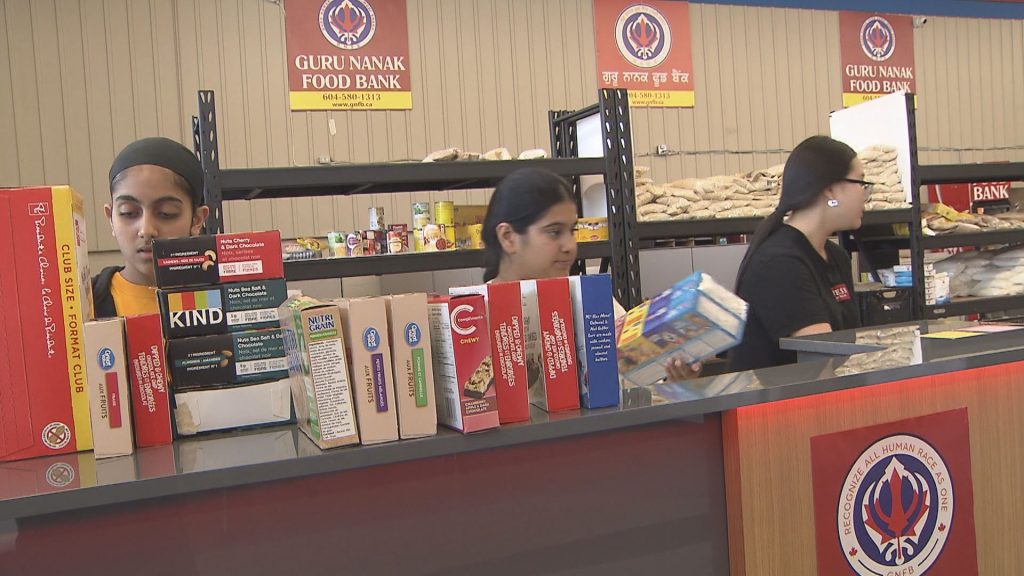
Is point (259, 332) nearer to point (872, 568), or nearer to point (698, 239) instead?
point (872, 568)

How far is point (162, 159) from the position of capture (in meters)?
1.96

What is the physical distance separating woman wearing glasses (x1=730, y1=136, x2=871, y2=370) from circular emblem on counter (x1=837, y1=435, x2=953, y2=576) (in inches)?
21.9

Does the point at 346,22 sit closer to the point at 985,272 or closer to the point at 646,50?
the point at 646,50

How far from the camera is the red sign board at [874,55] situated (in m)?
7.93

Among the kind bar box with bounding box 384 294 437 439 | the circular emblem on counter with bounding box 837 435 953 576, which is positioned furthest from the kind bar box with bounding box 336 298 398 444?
the circular emblem on counter with bounding box 837 435 953 576

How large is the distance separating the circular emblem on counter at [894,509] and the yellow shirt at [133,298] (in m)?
1.65

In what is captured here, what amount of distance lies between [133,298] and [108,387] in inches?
29.1

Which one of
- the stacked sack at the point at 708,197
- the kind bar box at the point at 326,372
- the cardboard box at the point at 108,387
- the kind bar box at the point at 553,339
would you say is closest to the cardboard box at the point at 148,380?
the cardboard box at the point at 108,387

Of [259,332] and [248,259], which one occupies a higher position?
[248,259]

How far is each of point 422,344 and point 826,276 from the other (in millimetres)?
Answer: 1664

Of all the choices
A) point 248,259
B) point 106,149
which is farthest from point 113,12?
point 248,259

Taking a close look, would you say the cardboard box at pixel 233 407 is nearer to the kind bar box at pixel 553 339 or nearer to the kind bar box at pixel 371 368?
the kind bar box at pixel 371 368

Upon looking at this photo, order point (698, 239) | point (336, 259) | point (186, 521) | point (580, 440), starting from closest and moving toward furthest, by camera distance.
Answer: point (186, 521), point (580, 440), point (336, 259), point (698, 239)

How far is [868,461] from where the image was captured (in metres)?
1.84
